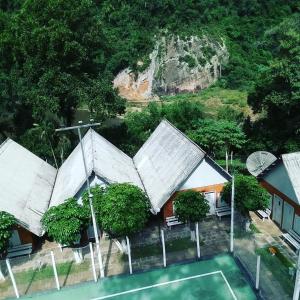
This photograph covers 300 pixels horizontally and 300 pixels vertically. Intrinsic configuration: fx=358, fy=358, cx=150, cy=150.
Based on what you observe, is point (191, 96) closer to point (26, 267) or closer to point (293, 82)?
point (293, 82)

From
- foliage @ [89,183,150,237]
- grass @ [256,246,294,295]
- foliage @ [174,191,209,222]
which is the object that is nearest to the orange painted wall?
foliage @ [174,191,209,222]

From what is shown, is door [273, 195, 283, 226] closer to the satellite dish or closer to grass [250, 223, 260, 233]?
grass [250, 223, 260, 233]

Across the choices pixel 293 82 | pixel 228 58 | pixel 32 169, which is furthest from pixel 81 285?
pixel 228 58

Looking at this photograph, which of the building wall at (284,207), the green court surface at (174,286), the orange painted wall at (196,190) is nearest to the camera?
the green court surface at (174,286)

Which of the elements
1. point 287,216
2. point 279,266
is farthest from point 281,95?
point 279,266

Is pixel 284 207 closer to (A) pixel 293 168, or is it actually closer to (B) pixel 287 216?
(B) pixel 287 216

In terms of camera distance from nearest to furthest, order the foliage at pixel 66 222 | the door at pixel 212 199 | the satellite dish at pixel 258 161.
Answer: the foliage at pixel 66 222
the door at pixel 212 199
the satellite dish at pixel 258 161

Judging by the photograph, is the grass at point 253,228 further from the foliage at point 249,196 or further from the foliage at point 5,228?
the foliage at point 5,228

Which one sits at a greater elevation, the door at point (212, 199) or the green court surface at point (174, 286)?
the door at point (212, 199)

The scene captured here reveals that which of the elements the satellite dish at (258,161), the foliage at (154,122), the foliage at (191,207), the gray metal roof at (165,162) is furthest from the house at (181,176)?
the foliage at (154,122)
